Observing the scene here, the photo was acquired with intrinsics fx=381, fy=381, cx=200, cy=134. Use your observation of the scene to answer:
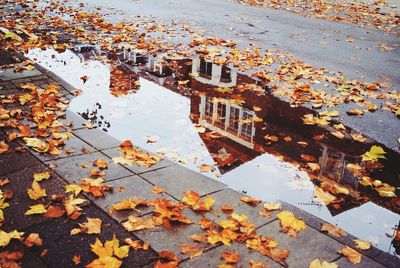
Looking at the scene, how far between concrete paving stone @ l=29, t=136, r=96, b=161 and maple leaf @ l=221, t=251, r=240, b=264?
216cm

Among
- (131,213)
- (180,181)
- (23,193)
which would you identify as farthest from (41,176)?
(180,181)

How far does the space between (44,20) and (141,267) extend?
34.9 feet

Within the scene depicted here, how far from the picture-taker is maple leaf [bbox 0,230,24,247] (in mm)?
2857

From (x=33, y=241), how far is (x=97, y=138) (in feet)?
6.35

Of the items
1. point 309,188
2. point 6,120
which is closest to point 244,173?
point 309,188

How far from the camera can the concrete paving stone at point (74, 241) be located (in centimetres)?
276

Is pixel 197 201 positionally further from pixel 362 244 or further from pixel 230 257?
pixel 362 244

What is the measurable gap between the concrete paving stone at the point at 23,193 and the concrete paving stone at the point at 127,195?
446 millimetres

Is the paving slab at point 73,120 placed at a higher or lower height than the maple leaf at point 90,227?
higher

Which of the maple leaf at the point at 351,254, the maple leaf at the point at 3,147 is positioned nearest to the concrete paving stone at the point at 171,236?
the maple leaf at the point at 351,254

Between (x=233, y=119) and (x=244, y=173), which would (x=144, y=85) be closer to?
(x=233, y=119)

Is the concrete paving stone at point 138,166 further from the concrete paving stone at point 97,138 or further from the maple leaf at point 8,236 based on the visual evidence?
the maple leaf at point 8,236

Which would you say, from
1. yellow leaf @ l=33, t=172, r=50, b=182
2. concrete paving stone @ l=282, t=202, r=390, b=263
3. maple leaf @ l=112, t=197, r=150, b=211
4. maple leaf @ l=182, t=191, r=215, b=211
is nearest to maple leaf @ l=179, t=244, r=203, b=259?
maple leaf @ l=182, t=191, r=215, b=211

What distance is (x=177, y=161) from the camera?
14.9 feet
